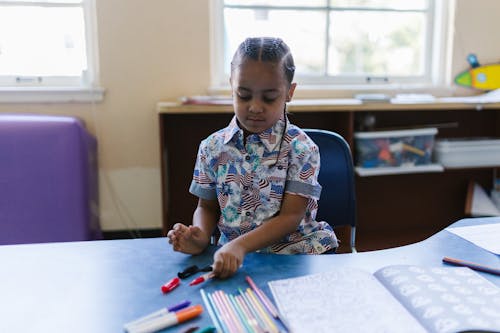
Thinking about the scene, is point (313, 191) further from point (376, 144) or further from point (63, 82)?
point (63, 82)

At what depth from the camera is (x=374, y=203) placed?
2791mm

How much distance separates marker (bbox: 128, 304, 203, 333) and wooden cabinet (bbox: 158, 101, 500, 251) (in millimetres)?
1644

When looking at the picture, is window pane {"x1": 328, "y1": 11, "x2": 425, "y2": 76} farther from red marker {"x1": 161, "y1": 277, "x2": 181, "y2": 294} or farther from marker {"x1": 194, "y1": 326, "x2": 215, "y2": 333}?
marker {"x1": 194, "y1": 326, "x2": 215, "y2": 333}

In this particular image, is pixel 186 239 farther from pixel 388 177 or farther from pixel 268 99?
pixel 388 177

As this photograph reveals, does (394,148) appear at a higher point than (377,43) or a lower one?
lower

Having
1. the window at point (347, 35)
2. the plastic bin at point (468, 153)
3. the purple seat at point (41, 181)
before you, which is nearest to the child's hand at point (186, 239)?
the purple seat at point (41, 181)

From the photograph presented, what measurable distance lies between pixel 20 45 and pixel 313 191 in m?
→ 2.02

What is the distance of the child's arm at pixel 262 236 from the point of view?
82 cm

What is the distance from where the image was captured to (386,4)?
2.82 m

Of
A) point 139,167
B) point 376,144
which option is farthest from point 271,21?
point 139,167

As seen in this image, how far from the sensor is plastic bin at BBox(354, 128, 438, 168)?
96.2 inches

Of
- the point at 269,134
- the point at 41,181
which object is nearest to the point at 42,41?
the point at 41,181

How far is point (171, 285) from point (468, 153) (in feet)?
7.17

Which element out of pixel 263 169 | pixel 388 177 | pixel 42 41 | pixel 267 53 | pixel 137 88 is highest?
pixel 42 41
